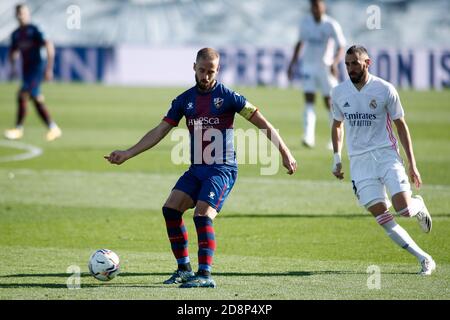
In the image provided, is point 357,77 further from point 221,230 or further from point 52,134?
point 52,134

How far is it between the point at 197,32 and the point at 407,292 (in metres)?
38.8

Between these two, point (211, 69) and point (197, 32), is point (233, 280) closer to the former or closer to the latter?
point (211, 69)

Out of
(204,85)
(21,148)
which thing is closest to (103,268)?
(204,85)

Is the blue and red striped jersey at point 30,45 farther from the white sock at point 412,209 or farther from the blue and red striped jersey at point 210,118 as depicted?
the white sock at point 412,209

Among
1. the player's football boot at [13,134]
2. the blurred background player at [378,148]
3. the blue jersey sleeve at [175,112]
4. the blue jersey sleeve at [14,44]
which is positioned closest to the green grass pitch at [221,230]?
the player's football boot at [13,134]

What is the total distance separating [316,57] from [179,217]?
34.8 ft

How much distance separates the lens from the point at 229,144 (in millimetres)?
8516

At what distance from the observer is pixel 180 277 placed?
831 cm

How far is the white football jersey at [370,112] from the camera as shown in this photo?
8.80 meters

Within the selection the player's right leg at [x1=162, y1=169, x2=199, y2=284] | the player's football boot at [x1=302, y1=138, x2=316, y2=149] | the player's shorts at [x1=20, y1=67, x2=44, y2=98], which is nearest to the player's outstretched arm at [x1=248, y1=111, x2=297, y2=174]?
the player's right leg at [x1=162, y1=169, x2=199, y2=284]

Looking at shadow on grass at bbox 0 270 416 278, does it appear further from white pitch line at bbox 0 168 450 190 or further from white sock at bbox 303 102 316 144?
white sock at bbox 303 102 316 144

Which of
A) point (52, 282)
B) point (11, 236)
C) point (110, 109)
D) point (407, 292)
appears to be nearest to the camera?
point (407, 292)
